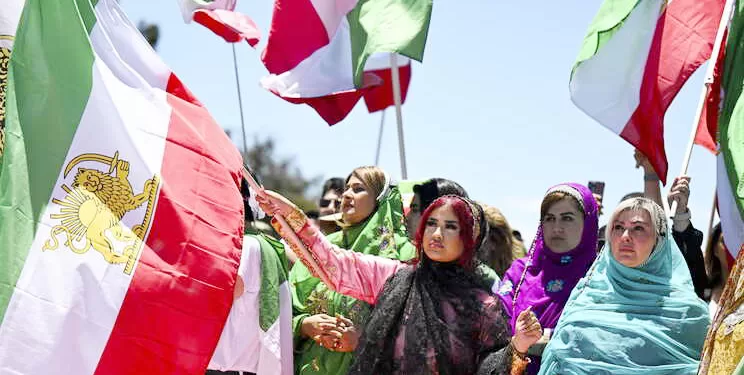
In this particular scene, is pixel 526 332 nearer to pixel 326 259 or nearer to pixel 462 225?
pixel 462 225

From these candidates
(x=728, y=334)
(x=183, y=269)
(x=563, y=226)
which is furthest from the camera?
(x=563, y=226)

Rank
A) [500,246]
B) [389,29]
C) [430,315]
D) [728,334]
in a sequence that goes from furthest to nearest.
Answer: [389,29] < [500,246] < [430,315] < [728,334]

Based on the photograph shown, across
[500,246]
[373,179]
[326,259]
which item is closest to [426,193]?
[373,179]

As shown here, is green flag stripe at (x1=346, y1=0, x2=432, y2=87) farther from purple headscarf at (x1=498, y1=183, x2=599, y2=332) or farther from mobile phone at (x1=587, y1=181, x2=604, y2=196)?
purple headscarf at (x1=498, y1=183, x2=599, y2=332)

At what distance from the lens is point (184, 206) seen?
378cm

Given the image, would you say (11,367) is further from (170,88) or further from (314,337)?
(314,337)

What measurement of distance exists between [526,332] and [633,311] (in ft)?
1.31

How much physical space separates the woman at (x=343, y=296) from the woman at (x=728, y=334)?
180 centimetres

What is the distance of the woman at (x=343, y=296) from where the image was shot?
15.0 feet

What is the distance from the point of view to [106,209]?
3688 millimetres

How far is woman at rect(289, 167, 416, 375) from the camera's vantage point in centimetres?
457

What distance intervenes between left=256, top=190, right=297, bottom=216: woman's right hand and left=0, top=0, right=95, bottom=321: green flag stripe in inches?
32.1

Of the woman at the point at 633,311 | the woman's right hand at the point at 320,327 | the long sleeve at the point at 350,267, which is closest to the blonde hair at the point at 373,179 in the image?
the long sleeve at the point at 350,267

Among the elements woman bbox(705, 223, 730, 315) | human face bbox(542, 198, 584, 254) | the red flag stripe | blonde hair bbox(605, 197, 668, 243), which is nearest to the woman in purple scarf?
human face bbox(542, 198, 584, 254)
